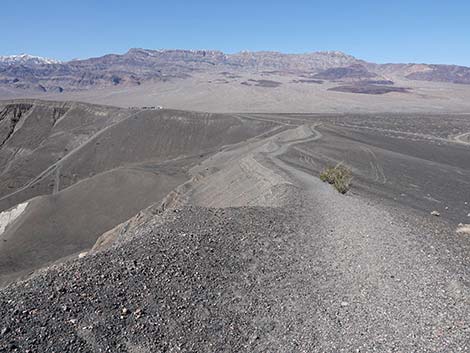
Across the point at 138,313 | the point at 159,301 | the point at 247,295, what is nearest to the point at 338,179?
the point at 247,295

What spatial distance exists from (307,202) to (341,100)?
565 ft

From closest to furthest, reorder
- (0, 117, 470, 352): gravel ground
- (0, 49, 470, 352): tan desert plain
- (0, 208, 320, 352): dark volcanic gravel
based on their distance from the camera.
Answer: (0, 208, 320, 352): dark volcanic gravel < (0, 117, 470, 352): gravel ground < (0, 49, 470, 352): tan desert plain

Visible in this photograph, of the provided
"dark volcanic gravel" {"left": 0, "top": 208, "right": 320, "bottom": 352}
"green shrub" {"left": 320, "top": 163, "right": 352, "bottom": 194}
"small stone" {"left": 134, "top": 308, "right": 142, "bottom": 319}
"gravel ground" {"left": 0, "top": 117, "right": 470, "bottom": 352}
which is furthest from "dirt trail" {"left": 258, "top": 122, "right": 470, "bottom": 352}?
"green shrub" {"left": 320, "top": 163, "right": 352, "bottom": 194}

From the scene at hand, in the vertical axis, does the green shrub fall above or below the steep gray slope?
above

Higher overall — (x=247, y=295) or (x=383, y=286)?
(x=247, y=295)

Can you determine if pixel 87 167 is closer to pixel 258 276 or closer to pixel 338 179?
pixel 338 179

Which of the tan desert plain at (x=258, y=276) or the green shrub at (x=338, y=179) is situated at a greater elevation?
the tan desert plain at (x=258, y=276)

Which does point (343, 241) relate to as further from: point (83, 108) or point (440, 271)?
point (83, 108)

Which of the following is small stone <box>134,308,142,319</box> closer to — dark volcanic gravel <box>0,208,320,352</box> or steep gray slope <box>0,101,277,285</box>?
dark volcanic gravel <box>0,208,320,352</box>

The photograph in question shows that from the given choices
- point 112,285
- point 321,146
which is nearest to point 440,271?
point 112,285

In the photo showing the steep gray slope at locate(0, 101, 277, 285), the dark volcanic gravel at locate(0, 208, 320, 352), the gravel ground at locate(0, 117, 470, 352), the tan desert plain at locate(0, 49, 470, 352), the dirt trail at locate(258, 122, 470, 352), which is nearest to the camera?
the dark volcanic gravel at locate(0, 208, 320, 352)

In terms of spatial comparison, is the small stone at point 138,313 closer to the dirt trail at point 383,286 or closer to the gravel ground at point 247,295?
the gravel ground at point 247,295

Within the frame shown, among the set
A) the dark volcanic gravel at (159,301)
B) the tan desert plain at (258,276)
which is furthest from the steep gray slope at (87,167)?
the dark volcanic gravel at (159,301)

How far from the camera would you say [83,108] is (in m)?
93.6
